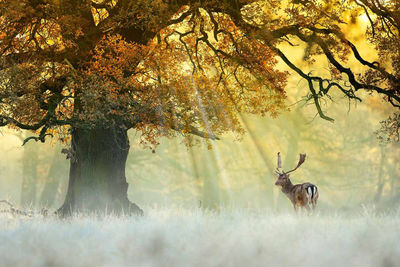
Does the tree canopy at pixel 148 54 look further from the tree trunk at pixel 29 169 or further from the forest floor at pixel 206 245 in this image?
the tree trunk at pixel 29 169

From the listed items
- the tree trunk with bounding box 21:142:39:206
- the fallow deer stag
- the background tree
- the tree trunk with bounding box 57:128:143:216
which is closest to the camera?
the background tree

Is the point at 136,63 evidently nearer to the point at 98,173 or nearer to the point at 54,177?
the point at 98,173

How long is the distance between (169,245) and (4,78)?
6.76 m

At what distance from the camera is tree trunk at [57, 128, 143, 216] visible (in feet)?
49.6

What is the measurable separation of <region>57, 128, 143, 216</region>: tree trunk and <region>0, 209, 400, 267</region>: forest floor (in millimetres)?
4058

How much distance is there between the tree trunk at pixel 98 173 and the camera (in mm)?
15125

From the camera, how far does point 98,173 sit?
1523 centimetres

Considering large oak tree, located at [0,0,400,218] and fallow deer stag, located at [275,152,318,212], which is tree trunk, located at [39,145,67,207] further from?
fallow deer stag, located at [275,152,318,212]

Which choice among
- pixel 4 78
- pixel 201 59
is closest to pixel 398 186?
pixel 201 59

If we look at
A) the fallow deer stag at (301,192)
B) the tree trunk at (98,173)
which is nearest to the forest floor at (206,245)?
the fallow deer stag at (301,192)

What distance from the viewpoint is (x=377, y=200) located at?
33062mm

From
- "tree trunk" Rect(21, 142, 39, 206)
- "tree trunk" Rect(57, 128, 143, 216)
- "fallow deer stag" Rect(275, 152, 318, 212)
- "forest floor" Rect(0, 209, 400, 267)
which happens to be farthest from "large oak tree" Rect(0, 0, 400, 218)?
"tree trunk" Rect(21, 142, 39, 206)

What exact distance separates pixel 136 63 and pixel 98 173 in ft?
12.3

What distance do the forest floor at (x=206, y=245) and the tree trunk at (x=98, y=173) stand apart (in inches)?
160
